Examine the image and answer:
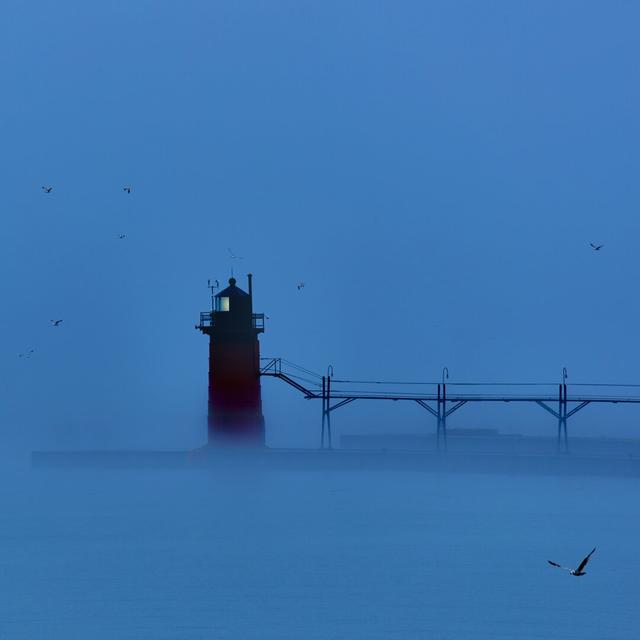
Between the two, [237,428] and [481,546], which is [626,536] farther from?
[237,428]

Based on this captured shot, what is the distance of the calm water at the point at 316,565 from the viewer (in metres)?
37.2

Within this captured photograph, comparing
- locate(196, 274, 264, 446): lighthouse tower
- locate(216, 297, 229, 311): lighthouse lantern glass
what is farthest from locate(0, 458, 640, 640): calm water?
locate(216, 297, 229, 311): lighthouse lantern glass

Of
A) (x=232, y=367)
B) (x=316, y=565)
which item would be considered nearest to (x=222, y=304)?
(x=232, y=367)

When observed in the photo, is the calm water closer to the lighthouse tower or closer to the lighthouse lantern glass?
the lighthouse tower

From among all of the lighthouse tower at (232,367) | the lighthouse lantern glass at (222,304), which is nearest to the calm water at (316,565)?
the lighthouse tower at (232,367)

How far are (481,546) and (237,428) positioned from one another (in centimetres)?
1345

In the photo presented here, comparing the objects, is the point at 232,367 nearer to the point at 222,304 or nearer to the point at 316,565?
the point at 222,304

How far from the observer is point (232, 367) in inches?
2119

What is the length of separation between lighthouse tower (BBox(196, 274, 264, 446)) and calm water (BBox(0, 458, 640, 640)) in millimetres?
6121

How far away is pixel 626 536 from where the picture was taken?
60.3m

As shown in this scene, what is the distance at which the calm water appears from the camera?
122 feet

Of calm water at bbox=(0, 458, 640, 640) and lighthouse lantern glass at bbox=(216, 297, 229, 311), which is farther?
lighthouse lantern glass at bbox=(216, 297, 229, 311)

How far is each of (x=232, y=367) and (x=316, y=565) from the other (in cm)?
1076

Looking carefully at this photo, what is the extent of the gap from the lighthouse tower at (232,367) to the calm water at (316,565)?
6.12 metres
